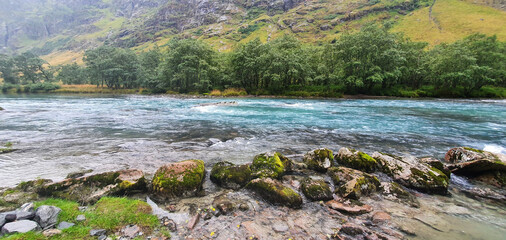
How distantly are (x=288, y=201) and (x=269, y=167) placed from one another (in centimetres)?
188

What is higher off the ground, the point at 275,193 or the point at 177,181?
the point at 177,181

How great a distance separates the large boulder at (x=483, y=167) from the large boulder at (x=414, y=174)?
1699 mm

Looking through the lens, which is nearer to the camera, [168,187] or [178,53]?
[168,187]

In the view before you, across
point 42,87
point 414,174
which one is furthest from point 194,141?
point 42,87

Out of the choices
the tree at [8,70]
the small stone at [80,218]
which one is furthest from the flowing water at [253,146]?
the tree at [8,70]

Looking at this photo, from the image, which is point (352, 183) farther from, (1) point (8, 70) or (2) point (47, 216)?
(1) point (8, 70)

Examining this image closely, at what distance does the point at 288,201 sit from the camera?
19.6 ft

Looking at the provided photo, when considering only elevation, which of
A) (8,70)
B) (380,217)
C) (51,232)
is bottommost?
(380,217)

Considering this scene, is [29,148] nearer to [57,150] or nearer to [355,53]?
[57,150]

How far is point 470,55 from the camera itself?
1860 inches

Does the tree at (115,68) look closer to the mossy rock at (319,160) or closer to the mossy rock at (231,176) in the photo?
the mossy rock at (231,176)

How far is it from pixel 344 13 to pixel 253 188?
229m

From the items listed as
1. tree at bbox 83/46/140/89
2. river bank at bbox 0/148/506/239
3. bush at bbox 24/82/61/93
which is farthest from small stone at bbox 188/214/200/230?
bush at bbox 24/82/61/93

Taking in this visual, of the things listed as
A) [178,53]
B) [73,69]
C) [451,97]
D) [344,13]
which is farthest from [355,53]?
[344,13]
